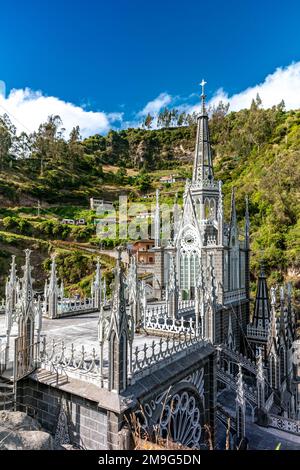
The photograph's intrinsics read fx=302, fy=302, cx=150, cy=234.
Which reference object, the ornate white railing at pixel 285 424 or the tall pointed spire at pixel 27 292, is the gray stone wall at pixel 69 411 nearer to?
the tall pointed spire at pixel 27 292

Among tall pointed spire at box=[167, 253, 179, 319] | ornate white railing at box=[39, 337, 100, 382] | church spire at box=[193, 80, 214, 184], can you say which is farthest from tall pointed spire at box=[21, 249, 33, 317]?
church spire at box=[193, 80, 214, 184]

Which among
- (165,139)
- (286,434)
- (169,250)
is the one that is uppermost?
(165,139)

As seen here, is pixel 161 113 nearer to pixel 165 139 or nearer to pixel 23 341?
pixel 165 139

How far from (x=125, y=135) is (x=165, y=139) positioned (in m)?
17.4

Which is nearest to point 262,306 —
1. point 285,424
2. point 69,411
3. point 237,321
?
point 237,321

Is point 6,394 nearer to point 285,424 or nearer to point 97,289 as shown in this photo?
point 97,289

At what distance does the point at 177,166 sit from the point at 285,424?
94487mm

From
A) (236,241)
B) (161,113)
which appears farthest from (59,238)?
(161,113)

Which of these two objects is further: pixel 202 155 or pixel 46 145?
pixel 46 145

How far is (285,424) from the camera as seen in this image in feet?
45.3

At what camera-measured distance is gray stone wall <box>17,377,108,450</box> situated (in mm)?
6895

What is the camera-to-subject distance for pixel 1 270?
146 feet

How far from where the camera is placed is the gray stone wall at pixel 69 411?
6895 mm

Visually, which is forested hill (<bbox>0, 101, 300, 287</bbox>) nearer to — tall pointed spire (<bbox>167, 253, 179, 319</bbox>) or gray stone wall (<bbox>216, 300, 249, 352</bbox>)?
gray stone wall (<bbox>216, 300, 249, 352</bbox>)
